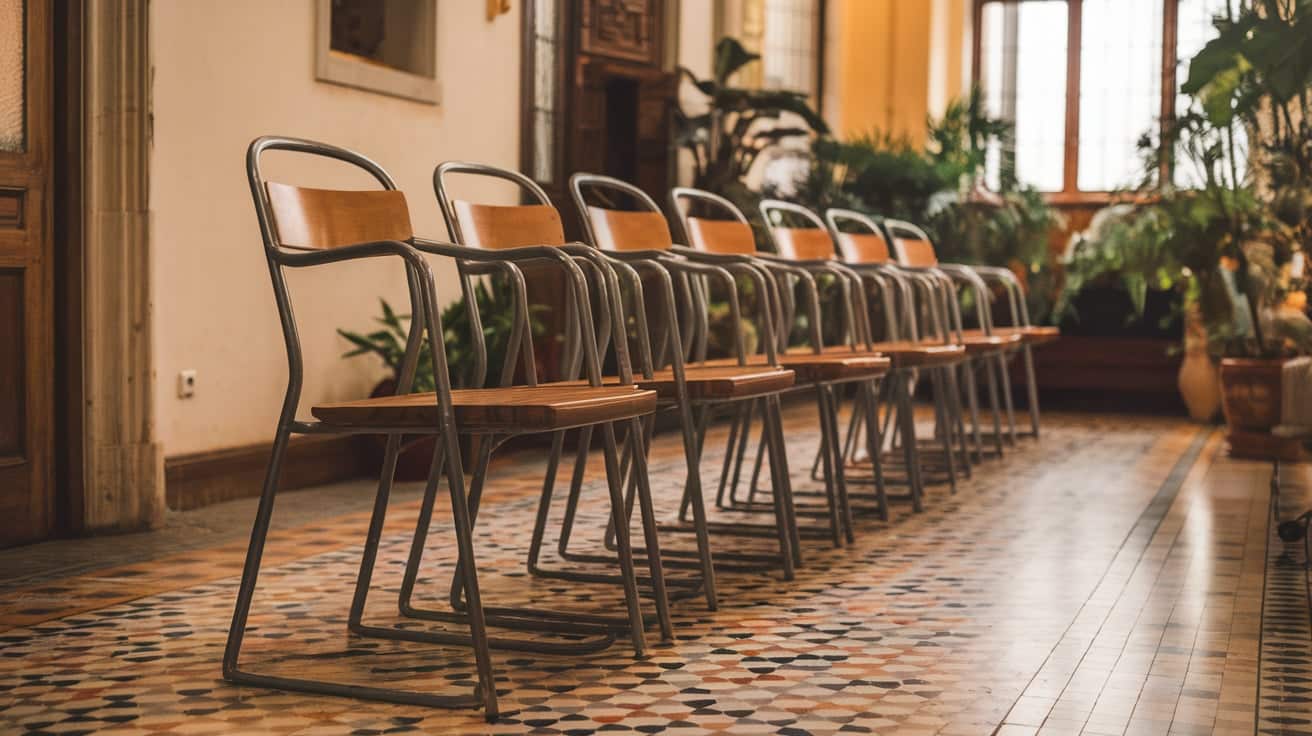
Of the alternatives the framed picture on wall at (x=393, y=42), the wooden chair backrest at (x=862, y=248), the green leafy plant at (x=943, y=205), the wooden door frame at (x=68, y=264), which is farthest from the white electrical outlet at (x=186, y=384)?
the green leafy plant at (x=943, y=205)

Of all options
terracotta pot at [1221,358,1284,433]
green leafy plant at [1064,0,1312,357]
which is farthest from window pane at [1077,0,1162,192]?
terracotta pot at [1221,358,1284,433]

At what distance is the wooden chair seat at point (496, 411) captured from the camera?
2285 mm

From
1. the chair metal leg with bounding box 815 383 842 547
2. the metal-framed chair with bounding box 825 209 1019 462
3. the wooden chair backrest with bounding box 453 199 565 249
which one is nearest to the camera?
the wooden chair backrest with bounding box 453 199 565 249

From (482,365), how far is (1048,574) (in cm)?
156

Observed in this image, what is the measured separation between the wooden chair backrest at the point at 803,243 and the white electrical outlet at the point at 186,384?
177 centimetres

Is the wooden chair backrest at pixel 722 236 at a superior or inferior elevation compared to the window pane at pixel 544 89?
inferior

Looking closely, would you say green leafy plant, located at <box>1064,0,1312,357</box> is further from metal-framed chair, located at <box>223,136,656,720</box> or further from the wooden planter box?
metal-framed chair, located at <box>223,136,656,720</box>

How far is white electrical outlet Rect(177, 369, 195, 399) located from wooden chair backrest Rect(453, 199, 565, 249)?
186cm

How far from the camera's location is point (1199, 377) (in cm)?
801

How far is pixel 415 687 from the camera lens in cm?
246

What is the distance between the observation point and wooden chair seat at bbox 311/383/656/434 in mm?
2285

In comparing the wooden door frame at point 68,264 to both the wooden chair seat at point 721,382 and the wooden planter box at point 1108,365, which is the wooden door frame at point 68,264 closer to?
the wooden chair seat at point 721,382

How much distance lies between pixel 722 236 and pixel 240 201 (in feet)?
5.36

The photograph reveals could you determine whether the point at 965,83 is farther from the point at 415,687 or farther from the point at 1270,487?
the point at 415,687
